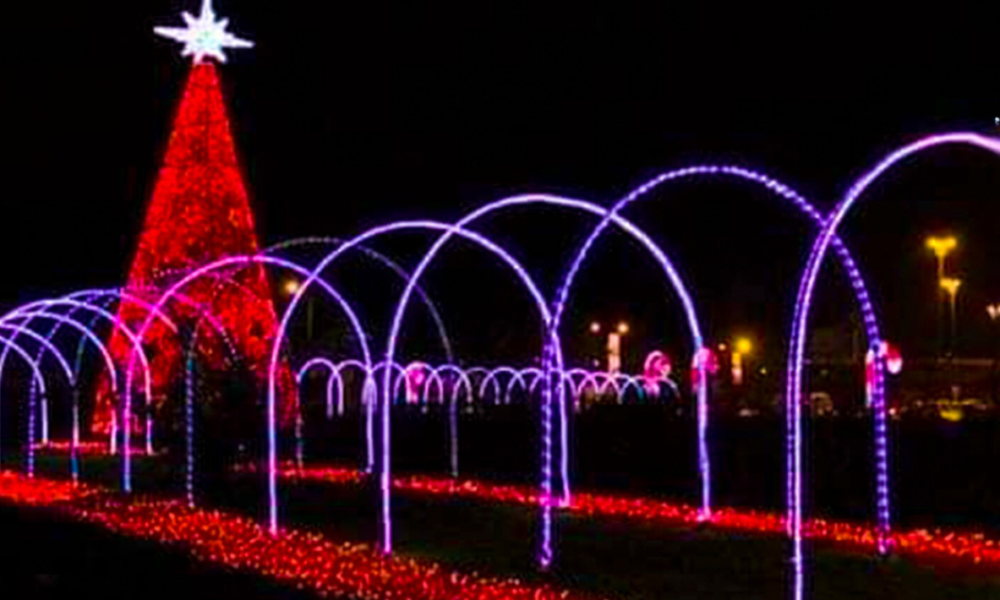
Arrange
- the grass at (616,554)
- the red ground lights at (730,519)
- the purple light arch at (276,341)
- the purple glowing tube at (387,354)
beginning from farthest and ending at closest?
1. the purple light arch at (276,341)
2. the purple glowing tube at (387,354)
3. the red ground lights at (730,519)
4. the grass at (616,554)

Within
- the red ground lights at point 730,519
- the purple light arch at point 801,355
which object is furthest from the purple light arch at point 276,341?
the purple light arch at point 801,355

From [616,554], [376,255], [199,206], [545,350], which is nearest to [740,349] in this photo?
[199,206]

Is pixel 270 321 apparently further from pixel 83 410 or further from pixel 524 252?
pixel 524 252

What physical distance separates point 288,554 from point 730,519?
→ 5.60 m

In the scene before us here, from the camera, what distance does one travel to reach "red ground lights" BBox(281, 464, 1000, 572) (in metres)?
16.3

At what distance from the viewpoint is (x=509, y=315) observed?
64.3m

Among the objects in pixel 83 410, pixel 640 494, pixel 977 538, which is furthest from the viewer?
pixel 83 410

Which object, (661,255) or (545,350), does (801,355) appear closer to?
(545,350)

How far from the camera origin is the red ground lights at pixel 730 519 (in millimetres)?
16281

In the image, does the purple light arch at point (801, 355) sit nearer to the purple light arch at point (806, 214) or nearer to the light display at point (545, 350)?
the purple light arch at point (806, 214)

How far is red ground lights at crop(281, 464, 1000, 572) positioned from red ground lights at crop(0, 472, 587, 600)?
3.63m

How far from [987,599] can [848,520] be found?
6.64 metres

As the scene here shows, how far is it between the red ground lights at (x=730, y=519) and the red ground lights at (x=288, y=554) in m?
3.63

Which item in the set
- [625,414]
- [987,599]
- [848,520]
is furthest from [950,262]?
[987,599]
